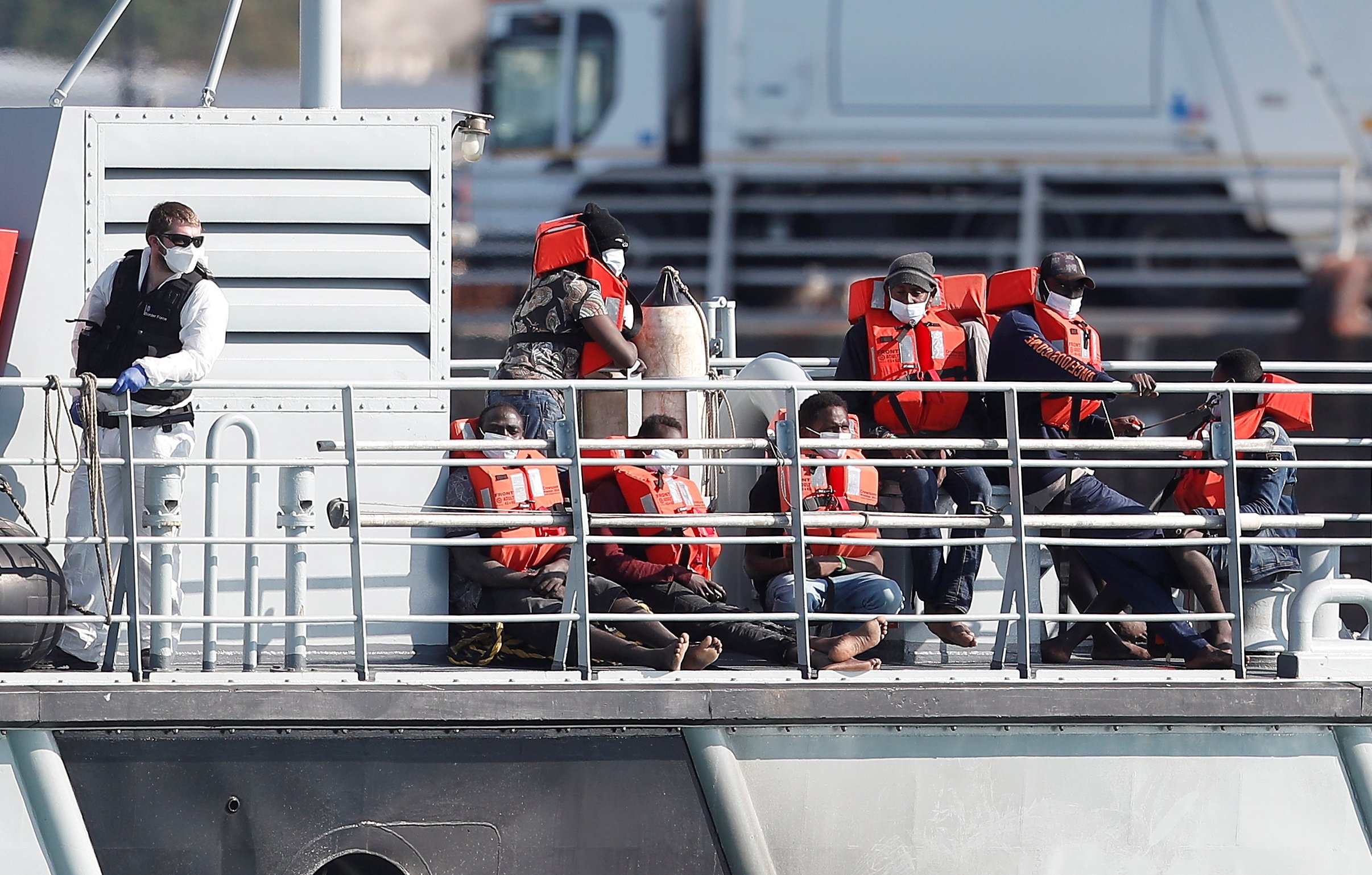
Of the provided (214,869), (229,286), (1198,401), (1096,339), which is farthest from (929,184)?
(214,869)

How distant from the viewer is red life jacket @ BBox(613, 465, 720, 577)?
17.1 ft

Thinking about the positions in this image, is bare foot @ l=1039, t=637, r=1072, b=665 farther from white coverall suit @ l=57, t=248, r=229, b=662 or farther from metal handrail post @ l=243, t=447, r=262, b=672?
white coverall suit @ l=57, t=248, r=229, b=662

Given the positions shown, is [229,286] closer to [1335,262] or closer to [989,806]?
[989,806]

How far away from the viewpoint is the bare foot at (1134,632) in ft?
18.6

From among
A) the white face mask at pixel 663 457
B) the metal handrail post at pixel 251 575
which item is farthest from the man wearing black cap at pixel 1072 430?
the metal handrail post at pixel 251 575

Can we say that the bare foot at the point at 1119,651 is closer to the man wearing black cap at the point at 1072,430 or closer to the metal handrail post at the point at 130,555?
the man wearing black cap at the point at 1072,430

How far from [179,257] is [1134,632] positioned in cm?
362

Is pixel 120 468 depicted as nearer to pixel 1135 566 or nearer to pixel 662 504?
pixel 662 504

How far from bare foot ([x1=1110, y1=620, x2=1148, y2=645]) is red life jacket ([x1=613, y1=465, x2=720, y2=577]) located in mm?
1607

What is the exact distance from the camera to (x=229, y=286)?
5430 millimetres

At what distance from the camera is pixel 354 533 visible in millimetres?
4629

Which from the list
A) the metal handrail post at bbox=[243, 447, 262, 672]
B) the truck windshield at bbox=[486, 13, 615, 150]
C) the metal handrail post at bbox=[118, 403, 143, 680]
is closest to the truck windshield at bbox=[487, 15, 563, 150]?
the truck windshield at bbox=[486, 13, 615, 150]

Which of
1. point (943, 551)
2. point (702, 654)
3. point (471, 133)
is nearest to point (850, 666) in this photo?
point (702, 654)

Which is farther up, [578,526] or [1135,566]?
[578,526]
